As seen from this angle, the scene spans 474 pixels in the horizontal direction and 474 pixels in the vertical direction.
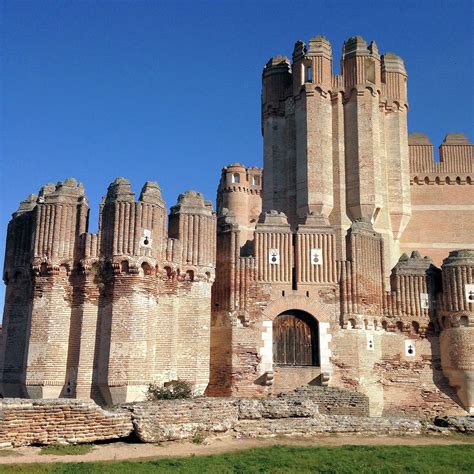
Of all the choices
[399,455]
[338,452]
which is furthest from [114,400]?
[399,455]

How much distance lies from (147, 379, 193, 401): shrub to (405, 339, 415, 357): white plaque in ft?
35.6

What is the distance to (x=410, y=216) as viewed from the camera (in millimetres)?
36188

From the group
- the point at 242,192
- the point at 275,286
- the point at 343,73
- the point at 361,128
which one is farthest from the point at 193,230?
the point at 242,192

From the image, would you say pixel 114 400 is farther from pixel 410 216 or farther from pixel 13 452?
pixel 410 216

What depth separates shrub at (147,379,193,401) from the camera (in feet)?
70.0

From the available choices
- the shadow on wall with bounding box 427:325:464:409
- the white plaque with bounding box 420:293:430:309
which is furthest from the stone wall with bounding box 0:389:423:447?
the white plaque with bounding box 420:293:430:309

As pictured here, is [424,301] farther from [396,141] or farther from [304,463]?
[304,463]

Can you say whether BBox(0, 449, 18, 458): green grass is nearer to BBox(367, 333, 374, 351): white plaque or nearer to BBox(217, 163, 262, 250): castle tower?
BBox(367, 333, 374, 351): white plaque

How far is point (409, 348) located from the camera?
1124 inches

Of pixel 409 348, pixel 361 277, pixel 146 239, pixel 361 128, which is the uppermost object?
pixel 361 128

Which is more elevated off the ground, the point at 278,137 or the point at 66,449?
the point at 278,137

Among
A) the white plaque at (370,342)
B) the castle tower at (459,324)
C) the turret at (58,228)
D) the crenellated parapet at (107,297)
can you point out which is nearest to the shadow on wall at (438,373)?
the castle tower at (459,324)

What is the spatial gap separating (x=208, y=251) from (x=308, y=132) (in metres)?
12.8

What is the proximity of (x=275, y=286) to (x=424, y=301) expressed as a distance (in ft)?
24.2
